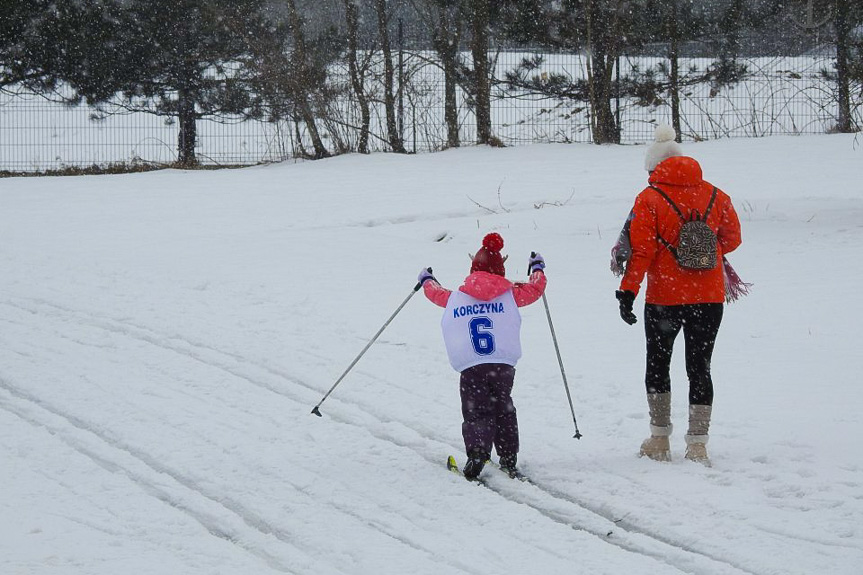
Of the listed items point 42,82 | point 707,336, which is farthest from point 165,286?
point 42,82

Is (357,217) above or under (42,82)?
under

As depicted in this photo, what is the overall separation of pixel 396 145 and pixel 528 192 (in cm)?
580

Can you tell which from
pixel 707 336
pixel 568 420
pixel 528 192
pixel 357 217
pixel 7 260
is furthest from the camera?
pixel 528 192

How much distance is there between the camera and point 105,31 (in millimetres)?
19781

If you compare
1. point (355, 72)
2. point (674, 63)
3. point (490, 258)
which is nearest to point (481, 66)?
point (355, 72)

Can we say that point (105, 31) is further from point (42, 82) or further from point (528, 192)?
point (528, 192)

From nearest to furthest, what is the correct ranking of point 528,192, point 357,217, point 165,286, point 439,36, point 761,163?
point 165,286
point 357,217
point 528,192
point 761,163
point 439,36

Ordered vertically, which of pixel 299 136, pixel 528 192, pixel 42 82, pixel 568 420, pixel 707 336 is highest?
pixel 42 82

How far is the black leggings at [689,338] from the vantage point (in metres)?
5.36

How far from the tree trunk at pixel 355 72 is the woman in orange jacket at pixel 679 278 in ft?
47.0

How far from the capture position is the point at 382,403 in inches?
264

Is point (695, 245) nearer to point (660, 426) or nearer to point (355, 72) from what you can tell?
point (660, 426)

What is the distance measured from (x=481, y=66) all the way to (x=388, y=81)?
1784 millimetres

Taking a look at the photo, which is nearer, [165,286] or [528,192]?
[165,286]
